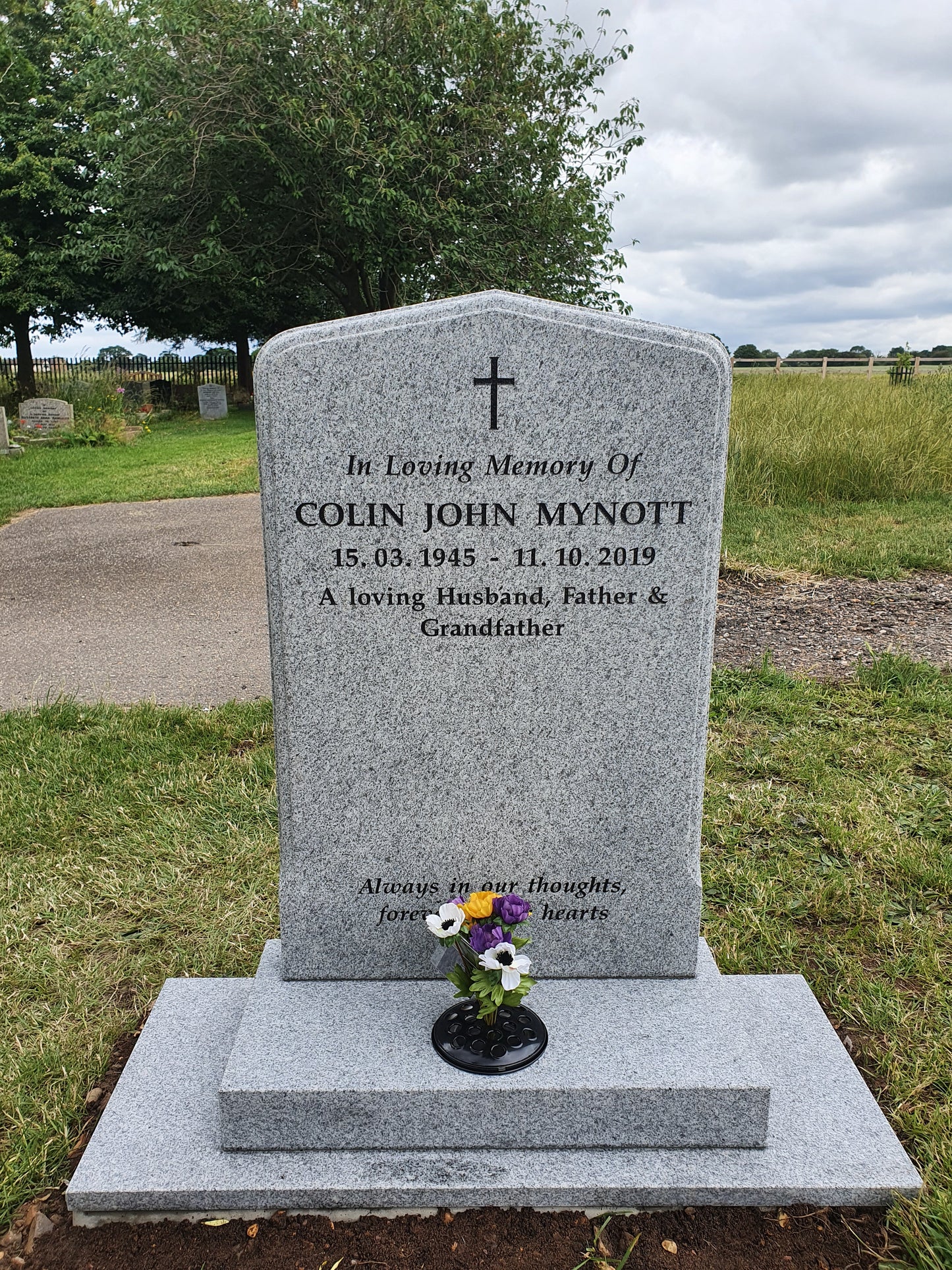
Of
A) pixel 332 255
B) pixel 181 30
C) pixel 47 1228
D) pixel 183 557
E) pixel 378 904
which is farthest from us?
pixel 332 255

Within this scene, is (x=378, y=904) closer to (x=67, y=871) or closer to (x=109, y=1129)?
(x=109, y=1129)

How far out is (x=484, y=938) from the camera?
219 cm

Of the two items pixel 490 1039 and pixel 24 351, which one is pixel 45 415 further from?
pixel 490 1039

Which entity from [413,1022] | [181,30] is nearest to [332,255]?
[181,30]

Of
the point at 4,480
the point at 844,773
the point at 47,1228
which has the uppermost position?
the point at 4,480

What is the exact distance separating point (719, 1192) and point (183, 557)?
695cm

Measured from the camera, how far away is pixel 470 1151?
214 cm

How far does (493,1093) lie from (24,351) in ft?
91.1

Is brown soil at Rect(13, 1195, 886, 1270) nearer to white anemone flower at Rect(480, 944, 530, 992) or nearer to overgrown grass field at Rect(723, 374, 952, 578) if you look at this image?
white anemone flower at Rect(480, 944, 530, 992)

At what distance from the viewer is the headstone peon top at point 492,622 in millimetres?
2125

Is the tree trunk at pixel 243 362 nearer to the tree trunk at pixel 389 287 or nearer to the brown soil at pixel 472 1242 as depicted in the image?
the tree trunk at pixel 389 287

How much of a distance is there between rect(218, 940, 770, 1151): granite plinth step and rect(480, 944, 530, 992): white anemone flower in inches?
9.0

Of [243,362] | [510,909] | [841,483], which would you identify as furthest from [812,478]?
[243,362]

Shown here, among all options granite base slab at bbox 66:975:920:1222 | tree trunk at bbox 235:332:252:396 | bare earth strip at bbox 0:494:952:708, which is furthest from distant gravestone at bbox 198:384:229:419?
granite base slab at bbox 66:975:920:1222
